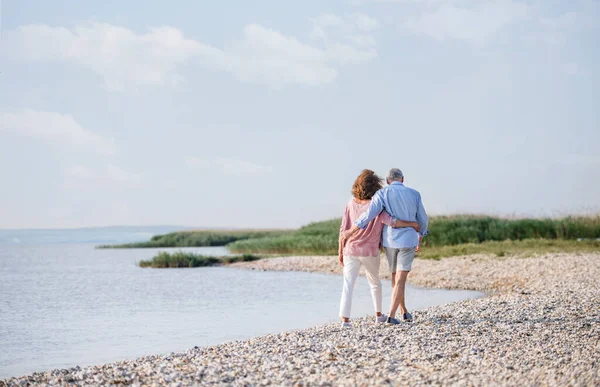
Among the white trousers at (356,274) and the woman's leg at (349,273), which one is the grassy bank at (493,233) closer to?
the white trousers at (356,274)

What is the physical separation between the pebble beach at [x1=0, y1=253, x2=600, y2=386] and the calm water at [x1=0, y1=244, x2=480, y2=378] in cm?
164

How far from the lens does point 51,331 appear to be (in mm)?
10461

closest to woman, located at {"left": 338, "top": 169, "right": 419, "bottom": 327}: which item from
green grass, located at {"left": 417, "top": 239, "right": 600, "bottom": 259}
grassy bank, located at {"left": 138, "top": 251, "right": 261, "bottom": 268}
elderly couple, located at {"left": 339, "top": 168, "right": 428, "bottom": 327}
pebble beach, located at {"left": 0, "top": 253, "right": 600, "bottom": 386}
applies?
elderly couple, located at {"left": 339, "top": 168, "right": 428, "bottom": 327}

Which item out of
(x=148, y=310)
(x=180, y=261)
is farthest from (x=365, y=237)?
(x=180, y=261)

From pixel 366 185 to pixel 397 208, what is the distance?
20.2 inches

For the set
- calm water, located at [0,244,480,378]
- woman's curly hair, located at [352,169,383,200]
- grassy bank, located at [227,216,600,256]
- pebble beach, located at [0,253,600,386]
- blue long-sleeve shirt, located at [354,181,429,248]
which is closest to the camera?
pebble beach, located at [0,253,600,386]

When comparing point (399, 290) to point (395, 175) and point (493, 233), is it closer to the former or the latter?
point (395, 175)

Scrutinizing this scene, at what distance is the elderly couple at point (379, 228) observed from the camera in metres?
8.20

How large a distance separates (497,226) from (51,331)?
21.3m

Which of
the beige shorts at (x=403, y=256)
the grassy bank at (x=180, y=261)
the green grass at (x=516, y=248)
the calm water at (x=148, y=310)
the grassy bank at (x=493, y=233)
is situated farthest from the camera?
the grassy bank at (x=180, y=261)

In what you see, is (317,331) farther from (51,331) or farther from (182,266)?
(182,266)

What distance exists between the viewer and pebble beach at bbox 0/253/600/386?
19.0ft

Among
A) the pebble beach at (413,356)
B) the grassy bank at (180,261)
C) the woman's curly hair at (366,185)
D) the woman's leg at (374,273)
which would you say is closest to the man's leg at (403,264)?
the woman's leg at (374,273)

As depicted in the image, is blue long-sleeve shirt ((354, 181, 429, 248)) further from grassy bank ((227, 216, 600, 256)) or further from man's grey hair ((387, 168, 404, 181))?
grassy bank ((227, 216, 600, 256))
